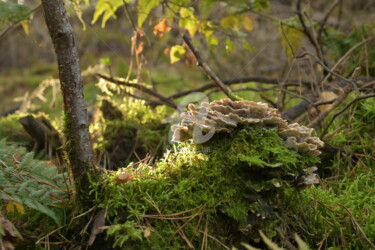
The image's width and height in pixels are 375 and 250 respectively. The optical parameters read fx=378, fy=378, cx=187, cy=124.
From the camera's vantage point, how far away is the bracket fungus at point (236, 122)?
2246 millimetres

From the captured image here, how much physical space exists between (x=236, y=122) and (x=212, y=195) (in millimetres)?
462

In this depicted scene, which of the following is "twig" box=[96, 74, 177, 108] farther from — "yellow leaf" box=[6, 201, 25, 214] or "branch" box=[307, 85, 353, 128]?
"yellow leaf" box=[6, 201, 25, 214]

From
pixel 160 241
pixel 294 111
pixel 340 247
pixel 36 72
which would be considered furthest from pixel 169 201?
pixel 36 72

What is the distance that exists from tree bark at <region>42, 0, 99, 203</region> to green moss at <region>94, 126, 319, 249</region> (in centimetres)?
11

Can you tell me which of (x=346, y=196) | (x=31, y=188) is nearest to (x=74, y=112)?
(x=31, y=188)

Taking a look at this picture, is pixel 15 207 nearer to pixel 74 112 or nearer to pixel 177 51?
pixel 74 112

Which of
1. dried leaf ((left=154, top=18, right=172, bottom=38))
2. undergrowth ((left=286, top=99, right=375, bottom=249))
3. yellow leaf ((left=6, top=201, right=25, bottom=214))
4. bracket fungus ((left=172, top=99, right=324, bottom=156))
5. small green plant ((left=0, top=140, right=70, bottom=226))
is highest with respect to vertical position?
dried leaf ((left=154, top=18, right=172, bottom=38))

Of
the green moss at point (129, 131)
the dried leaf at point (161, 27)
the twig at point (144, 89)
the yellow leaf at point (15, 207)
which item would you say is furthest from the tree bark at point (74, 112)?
the dried leaf at point (161, 27)

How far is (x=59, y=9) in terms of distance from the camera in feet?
6.79

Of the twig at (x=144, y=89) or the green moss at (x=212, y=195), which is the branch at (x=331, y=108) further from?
the twig at (x=144, y=89)

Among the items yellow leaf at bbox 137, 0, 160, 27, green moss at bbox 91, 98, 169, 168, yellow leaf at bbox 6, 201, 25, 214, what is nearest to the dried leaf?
yellow leaf at bbox 137, 0, 160, 27

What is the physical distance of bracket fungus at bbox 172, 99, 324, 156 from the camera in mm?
2246

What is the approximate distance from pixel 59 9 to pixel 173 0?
1.81 metres

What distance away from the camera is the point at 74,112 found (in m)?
2.14
